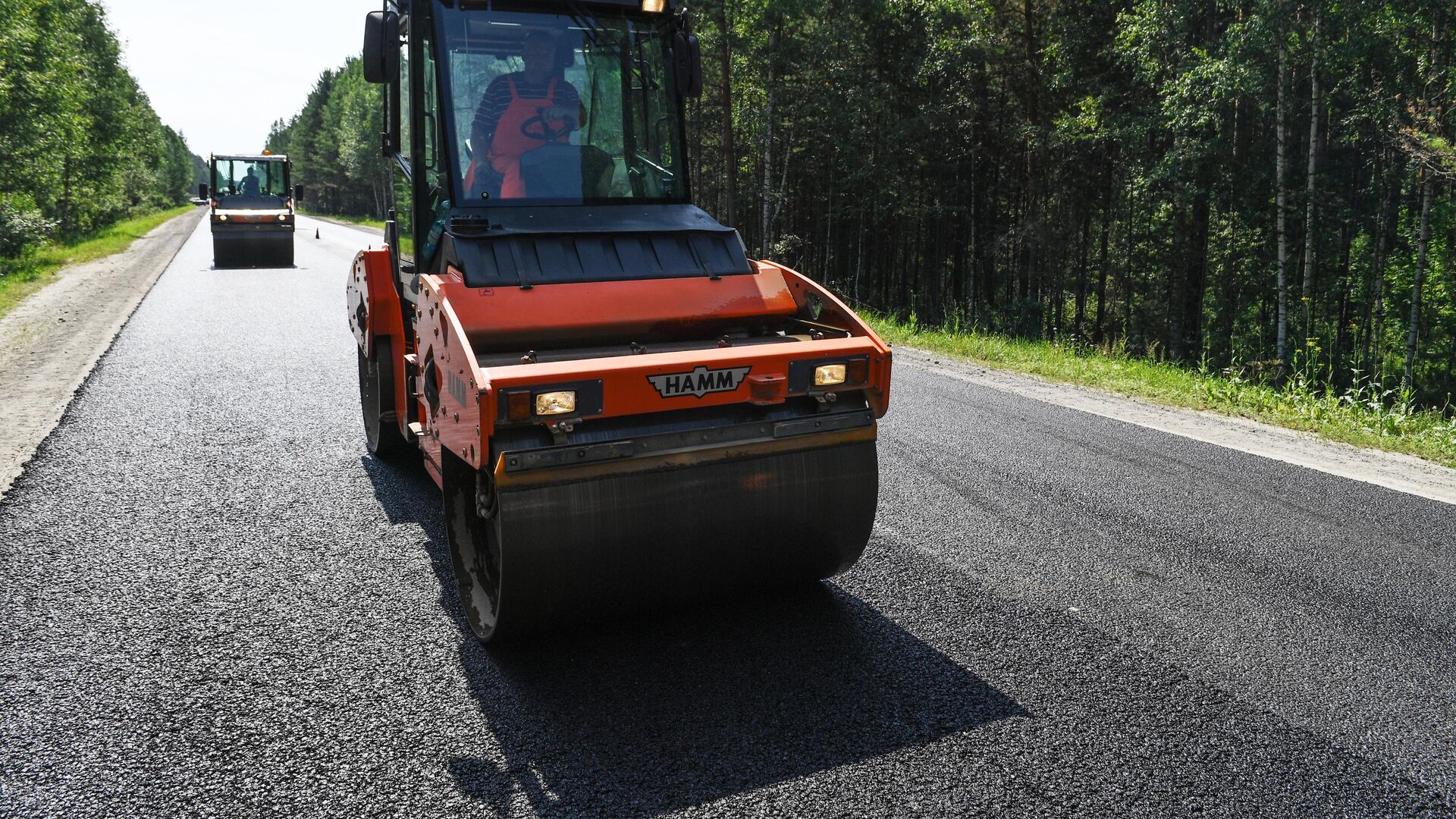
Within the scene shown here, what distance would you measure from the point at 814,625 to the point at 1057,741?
116cm

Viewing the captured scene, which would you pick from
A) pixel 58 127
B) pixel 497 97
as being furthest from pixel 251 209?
pixel 497 97

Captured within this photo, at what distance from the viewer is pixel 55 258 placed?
81.9ft

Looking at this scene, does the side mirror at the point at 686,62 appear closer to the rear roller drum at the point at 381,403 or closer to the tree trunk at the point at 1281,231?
the rear roller drum at the point at 381,403

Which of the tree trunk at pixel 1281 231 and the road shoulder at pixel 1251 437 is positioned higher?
the tree trunk at pixel 1281 231

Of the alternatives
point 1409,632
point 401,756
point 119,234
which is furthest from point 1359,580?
point 119,234

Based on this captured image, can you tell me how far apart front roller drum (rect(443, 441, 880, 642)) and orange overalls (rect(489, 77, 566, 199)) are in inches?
58.4

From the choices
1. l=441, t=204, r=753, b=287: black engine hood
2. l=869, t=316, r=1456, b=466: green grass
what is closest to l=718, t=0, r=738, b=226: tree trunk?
l=869, t=316, r=1456, b=466: green grass

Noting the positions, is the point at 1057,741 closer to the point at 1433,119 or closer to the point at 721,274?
the point at 721,274

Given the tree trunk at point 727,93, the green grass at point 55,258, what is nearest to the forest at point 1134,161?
the tree trunk at point 727,93

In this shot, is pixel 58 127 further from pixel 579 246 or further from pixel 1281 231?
pixel 1281 231

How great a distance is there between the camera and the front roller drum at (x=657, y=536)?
348 cm

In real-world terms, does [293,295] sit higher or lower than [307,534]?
higher

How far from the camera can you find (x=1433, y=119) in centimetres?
1558

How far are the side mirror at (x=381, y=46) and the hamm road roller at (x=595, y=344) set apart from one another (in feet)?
0.03
